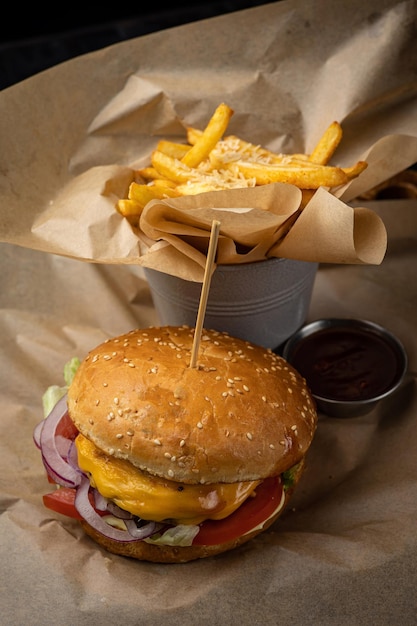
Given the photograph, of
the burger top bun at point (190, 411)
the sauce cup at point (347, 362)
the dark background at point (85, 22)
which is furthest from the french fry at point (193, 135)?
the dark background at point (85, 22)

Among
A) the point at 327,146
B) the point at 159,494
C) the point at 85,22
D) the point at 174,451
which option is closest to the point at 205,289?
the point at 174,451

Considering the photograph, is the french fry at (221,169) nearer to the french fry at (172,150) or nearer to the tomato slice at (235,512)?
the french fry at (172,150)

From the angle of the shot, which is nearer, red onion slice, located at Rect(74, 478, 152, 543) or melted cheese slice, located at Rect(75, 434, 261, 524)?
melted cheese slice, located at Rect(75, 434, 261, 524)

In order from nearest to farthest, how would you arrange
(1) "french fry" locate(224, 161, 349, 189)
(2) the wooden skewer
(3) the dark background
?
(2) the wooden skewer → (1) "french fry" locate(224, 161, 349, 189) → (3) the dark background

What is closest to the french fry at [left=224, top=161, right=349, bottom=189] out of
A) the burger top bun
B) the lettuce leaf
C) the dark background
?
the burger top bun

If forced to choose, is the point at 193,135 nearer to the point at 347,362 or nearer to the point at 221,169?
the point at 221,169

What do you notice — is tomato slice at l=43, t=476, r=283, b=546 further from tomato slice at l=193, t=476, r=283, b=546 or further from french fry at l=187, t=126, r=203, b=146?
french fry at l=187, t=126, r=203, b=146

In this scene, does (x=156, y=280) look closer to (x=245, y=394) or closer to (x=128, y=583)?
(x=245, y=394)
